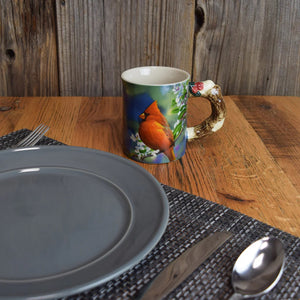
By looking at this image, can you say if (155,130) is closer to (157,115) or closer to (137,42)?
(157,115)

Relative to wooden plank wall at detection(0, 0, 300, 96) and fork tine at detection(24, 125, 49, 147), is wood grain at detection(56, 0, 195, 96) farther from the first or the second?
fork tine at detection(24, 125, 49, 147)

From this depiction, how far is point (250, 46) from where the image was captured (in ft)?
3.59

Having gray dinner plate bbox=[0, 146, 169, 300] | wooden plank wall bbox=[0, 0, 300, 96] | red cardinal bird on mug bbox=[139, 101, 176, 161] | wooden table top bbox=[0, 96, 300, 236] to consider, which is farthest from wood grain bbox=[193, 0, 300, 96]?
gray dinner plate bbox=[0, 146, 169, 300]

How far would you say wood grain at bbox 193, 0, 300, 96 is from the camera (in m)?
1.05

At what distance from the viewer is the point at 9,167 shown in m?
0.59

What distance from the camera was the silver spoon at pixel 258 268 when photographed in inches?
15.9

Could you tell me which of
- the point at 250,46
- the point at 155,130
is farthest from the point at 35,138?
the point at 250,46

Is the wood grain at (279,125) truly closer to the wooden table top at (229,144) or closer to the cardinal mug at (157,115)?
the wooden table top at (229,144)

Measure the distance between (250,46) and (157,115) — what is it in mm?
564

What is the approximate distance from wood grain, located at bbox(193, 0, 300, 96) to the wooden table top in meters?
0.12

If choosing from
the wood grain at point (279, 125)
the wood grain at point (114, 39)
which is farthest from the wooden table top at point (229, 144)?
the wood grain at point (114, 39)

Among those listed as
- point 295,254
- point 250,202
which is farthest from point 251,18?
point 295,254

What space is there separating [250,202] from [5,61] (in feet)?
2.65

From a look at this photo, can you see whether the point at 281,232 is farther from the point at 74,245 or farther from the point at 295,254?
the point at 74,245
